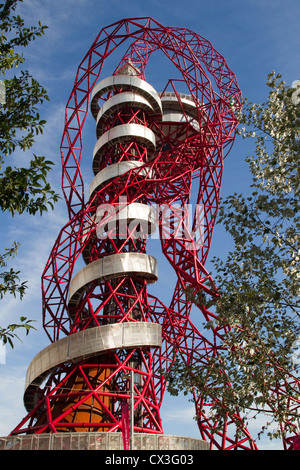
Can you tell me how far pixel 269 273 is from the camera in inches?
535

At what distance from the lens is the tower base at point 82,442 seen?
2053 centimetres

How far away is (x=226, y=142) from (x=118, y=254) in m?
19.6

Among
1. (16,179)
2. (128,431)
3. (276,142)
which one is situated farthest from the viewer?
(128,431)

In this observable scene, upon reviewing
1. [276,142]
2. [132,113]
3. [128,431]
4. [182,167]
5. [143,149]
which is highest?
[132,113]

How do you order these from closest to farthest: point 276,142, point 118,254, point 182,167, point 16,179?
point 16,179 → point 276,142 → point 118,254 → point 182,167

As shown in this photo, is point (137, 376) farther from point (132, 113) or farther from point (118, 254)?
point (132, 113)

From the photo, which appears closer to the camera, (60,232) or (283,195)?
(283,195)

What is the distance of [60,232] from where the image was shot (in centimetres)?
3609

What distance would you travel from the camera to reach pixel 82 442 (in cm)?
2048

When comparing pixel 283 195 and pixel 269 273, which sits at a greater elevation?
pixel 283 195

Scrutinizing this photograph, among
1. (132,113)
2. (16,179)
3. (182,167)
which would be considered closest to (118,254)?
(182,167)

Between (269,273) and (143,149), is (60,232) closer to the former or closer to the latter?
(143,149)

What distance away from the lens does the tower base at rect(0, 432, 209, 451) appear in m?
20.5

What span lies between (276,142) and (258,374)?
730 cm
